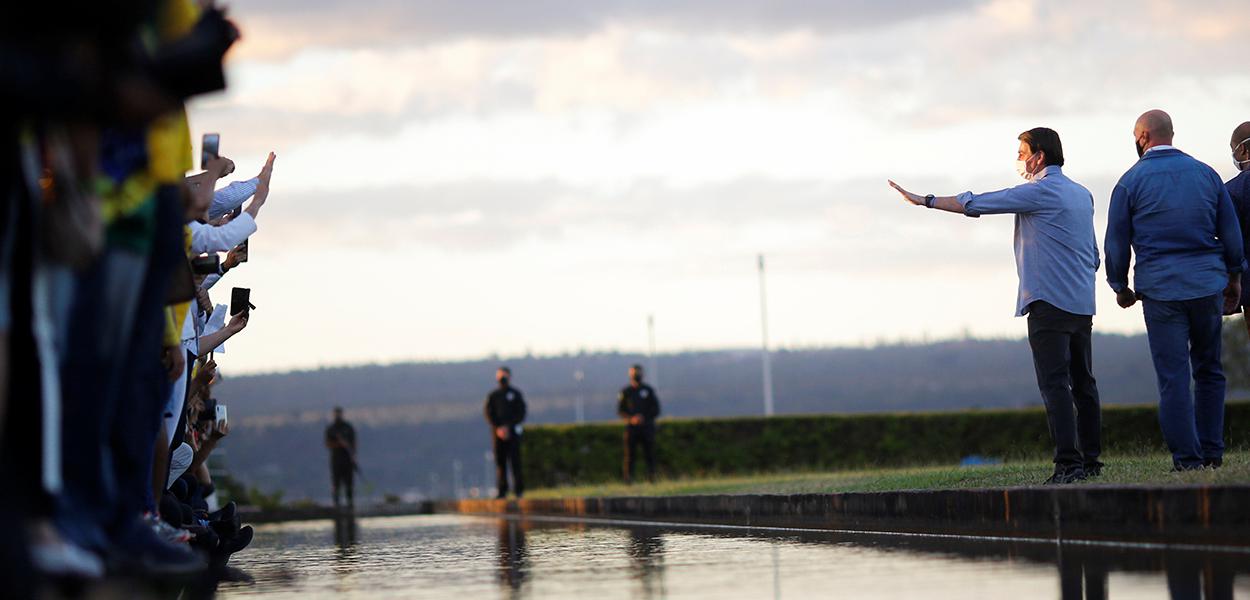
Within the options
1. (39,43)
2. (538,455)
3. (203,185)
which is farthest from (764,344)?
(39,43)

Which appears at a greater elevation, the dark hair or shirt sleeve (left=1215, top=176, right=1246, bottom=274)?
the dark hair

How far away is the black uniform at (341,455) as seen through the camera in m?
34.4

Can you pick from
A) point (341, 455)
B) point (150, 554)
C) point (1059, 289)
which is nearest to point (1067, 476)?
point (1059, 289)

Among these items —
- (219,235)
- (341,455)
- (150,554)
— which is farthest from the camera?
(341,455)

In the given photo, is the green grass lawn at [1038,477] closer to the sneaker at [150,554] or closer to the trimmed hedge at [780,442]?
the sneaker at [150,554]

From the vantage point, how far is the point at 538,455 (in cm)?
3394

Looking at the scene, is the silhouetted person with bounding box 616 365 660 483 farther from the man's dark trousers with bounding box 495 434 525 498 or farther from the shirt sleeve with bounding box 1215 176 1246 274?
the shirt sleeve with bounding box 1215 176 1246 274

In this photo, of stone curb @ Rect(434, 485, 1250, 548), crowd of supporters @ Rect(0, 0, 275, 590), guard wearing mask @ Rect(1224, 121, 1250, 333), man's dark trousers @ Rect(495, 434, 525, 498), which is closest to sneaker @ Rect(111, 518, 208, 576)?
crowd of supporters @ Rect(0, 0, 275, 590)

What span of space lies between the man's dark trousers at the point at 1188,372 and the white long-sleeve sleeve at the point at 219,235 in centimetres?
480

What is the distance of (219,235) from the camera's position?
9.45 m

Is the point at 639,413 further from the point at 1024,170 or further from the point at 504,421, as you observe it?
the point at 1024,170

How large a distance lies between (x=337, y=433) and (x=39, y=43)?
30533 millimetres

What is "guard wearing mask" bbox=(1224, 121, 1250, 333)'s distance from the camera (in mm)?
10672

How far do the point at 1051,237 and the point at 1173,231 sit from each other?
2.38ft
